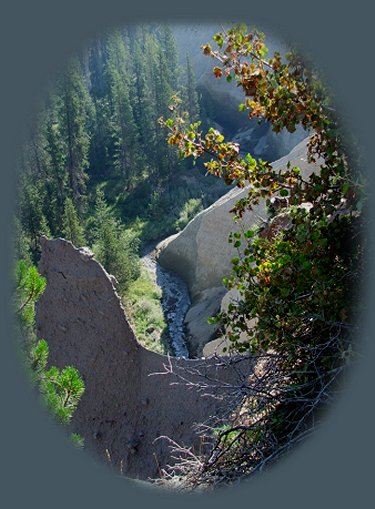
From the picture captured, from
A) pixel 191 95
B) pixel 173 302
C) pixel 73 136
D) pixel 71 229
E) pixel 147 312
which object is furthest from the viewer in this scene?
pixel 191 95

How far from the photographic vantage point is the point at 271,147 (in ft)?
123

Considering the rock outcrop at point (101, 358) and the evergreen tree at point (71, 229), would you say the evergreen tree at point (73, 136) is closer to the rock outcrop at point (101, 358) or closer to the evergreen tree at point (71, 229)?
the evergreen tree at point (71, 229)

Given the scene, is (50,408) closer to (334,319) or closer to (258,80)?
(334,319)

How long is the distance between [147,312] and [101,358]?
11321mm

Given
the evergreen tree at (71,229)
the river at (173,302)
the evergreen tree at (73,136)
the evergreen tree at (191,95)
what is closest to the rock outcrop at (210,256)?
the river at (173,302)

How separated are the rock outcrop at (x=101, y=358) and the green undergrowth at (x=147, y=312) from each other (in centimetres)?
782

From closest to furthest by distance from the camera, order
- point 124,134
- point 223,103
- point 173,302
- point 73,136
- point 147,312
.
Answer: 1. point 147,312
2. point 173,302
3. point 73,136
4. point 124,134
5. point 223,103

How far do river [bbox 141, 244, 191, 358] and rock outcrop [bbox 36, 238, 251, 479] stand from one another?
7.70 metres

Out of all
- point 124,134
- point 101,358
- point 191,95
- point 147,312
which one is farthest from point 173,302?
point 191,95

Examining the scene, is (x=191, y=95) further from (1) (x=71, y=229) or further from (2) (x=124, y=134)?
(1) (x=71, y=229)

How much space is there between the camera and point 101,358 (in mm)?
9031

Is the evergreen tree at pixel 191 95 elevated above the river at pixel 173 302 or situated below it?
above

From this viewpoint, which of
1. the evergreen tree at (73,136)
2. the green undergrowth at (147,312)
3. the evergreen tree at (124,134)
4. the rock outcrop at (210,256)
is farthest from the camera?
the evergreen tree at (124,134)

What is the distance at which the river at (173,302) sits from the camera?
18.0 metres
